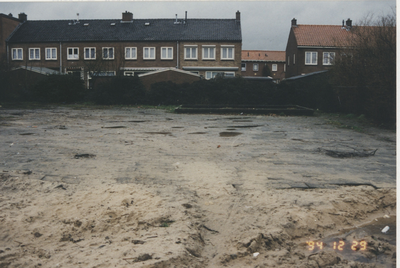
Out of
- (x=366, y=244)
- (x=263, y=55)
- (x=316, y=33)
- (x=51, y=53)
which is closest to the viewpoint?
(x=366, y=244)

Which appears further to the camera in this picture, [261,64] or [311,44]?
[261,64]

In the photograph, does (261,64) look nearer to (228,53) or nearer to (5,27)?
(228,53)

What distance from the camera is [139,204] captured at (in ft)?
14.2

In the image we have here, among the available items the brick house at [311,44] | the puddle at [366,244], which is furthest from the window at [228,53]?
the puddle at [366,244]

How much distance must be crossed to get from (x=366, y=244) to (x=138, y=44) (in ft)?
138

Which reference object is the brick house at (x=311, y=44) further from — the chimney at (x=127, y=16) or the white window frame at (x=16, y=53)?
the white window frame at (x=16, y=53)

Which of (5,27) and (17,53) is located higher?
(5,27)

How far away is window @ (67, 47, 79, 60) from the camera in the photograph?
1727 inches

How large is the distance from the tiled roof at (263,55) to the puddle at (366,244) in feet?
224

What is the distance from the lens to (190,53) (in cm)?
4297

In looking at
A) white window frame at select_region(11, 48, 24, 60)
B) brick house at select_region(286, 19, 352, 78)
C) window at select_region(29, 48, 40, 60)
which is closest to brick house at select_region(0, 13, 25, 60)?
white window frame at select_region(11, 48, 24, 60)

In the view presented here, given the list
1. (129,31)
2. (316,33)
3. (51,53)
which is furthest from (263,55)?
(51,53)

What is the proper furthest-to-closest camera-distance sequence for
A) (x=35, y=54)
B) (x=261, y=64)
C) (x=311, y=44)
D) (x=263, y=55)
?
(x=263, y=55) → (x=261, y=64) → (x=311, y=44) → (x=35, y=54)

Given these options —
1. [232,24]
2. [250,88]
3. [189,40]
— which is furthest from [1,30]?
[250,88]
